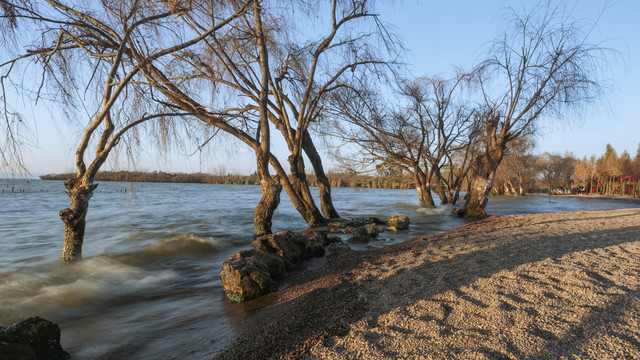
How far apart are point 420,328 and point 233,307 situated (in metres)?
2.58

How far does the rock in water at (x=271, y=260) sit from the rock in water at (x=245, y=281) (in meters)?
0.54

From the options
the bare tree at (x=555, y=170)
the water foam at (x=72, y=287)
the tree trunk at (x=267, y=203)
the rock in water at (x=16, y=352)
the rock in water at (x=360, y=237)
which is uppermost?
the bare tree at (x=555, y=170)

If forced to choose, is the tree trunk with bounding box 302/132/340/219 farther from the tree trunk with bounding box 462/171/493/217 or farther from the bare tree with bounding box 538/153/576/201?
the bare tree with bounding box 538/153/576/201

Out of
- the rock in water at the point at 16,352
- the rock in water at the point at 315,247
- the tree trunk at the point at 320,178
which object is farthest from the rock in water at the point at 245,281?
the tree trunk at the point at 320,178

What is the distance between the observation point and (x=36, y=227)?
12.2 metres

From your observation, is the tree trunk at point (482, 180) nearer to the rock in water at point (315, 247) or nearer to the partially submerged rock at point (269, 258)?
the partially submerged rock at point (269, 258)

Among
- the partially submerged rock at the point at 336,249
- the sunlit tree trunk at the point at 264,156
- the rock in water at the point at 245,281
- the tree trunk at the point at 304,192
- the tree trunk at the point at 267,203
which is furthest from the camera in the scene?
the tree trunk at the point at 304,192

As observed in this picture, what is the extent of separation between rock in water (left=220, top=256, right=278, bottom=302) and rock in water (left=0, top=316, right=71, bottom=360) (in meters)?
1.86

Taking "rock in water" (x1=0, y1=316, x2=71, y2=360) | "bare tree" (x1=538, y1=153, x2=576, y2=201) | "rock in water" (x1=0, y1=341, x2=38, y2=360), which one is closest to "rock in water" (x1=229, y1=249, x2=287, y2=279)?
"rock in water" (x1=0, y1=316, x2=71, y2=360)

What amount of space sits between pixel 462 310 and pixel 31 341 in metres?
3.94

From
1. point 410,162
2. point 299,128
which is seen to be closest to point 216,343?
point 299,128

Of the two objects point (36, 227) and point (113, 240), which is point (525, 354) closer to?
point (113, 240)

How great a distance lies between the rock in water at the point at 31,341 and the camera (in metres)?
2.49

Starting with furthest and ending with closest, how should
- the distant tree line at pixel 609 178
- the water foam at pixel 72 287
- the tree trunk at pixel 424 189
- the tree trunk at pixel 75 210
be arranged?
the distant tree line at pixel 609 178 < the tree trunk at pixel 424 189 < the tree trunk at pixel 75 210 < the water foam at pixel 72 287
